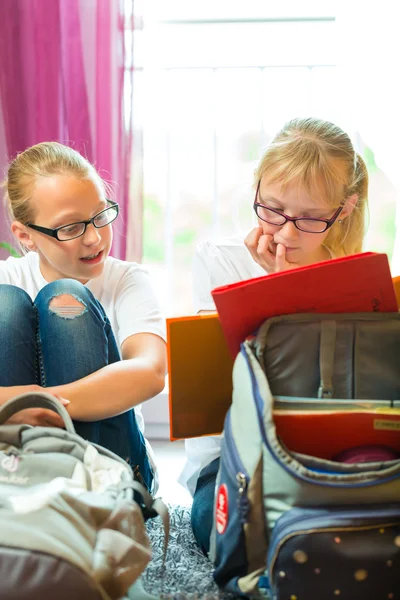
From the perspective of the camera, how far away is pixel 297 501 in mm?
829

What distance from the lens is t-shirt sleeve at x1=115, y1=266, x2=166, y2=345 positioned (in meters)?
1.31

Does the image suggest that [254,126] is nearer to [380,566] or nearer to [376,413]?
[376,413]

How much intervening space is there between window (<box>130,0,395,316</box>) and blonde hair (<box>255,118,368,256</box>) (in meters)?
0.71

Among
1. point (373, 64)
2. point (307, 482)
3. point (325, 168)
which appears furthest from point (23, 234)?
point (373, 64)

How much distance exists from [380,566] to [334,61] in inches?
62.0

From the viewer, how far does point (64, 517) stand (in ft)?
2.55

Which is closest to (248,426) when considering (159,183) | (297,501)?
(297,501)

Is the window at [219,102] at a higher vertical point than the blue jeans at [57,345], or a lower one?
higher

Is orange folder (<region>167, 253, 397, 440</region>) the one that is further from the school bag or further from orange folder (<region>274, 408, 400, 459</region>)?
orange folder (<region>274, 408, 400, 459</region>)

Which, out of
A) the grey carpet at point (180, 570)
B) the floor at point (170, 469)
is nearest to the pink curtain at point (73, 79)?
the floor at point (170, 469)

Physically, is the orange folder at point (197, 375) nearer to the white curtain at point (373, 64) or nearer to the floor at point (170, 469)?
→ the floor at point (170, 469)

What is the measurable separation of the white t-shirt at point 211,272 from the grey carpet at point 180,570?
0.09 meters

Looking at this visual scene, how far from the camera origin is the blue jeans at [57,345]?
3.76 ft

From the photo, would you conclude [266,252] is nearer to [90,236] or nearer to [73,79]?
[90,236]
